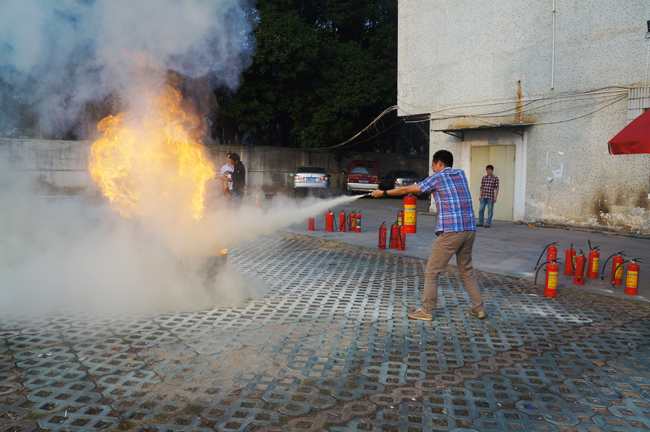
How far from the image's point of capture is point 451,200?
5.43 metres

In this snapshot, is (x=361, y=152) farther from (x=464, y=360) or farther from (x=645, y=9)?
(x=464, y=360)

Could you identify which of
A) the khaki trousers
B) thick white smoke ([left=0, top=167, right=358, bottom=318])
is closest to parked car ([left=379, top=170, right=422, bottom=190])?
thick white smoke ([left=0, top=167, right=358, bottom=318])

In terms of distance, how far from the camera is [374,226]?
14.3 m

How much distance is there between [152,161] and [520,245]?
843 cm

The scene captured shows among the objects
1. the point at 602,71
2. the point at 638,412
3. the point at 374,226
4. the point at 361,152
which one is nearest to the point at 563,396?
the point at 638,412

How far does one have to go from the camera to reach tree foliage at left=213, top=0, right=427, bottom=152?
78.1 ft

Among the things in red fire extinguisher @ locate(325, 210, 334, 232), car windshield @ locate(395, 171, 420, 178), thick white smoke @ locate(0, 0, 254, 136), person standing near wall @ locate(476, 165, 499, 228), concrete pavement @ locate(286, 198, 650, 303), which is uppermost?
thick white smoke @ locate(0, 0, 254, 136)

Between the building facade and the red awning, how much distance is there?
6753mm

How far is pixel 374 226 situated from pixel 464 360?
10024mm

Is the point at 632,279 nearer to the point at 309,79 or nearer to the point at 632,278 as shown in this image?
the point at 632,278

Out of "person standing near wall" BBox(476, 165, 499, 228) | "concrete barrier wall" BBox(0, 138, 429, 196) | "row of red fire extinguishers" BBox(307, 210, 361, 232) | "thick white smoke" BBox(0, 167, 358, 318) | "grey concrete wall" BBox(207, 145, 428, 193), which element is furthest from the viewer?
"grey concrete wall" BBox(207, 145, 428, 193)

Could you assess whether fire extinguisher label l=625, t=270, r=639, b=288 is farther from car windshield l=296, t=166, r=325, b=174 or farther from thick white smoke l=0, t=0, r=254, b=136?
car windshield l=296, t=166, r=325, b=174

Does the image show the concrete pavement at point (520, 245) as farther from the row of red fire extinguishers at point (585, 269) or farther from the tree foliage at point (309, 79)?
the tree foliage at point (309, 79)

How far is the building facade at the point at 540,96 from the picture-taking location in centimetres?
1239
